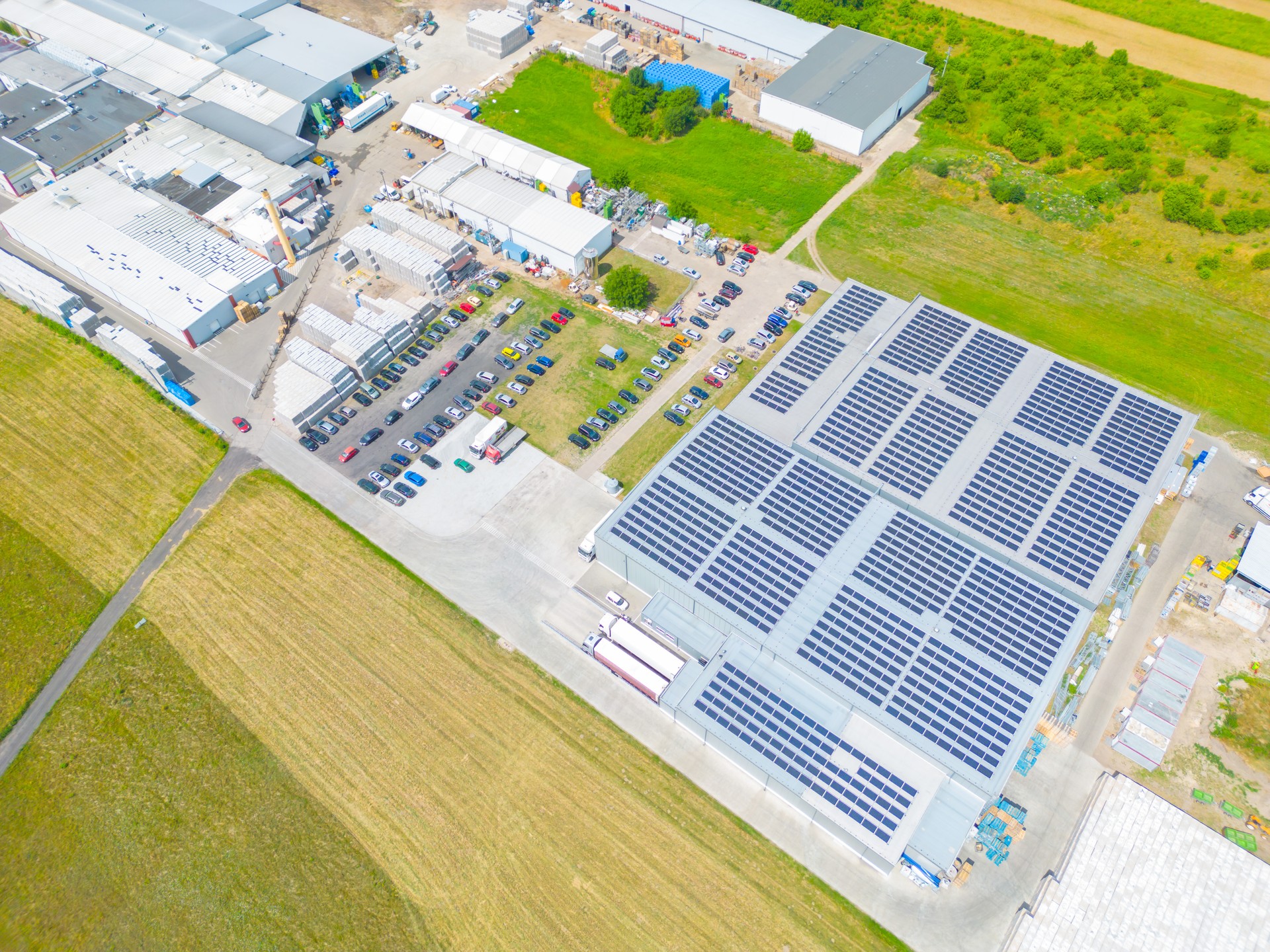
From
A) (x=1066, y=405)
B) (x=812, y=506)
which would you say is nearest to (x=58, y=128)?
(x=812, y=506)

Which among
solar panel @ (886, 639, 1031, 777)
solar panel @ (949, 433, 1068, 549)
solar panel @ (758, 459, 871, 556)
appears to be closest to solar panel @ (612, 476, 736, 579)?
solar panel @ (758, 459, 871, 556)

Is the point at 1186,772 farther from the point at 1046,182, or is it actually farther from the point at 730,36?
the point at 730,36

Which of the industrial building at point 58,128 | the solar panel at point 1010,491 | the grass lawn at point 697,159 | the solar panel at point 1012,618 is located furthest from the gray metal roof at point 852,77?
the industrial building at point 58,128

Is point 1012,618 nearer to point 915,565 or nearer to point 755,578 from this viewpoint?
point 915,565

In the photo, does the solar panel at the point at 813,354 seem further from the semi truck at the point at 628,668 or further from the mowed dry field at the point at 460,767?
the mowed dry field at the point at 460,767

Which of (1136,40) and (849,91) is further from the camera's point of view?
(1136,40)

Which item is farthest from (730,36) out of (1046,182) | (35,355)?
(35,355)
